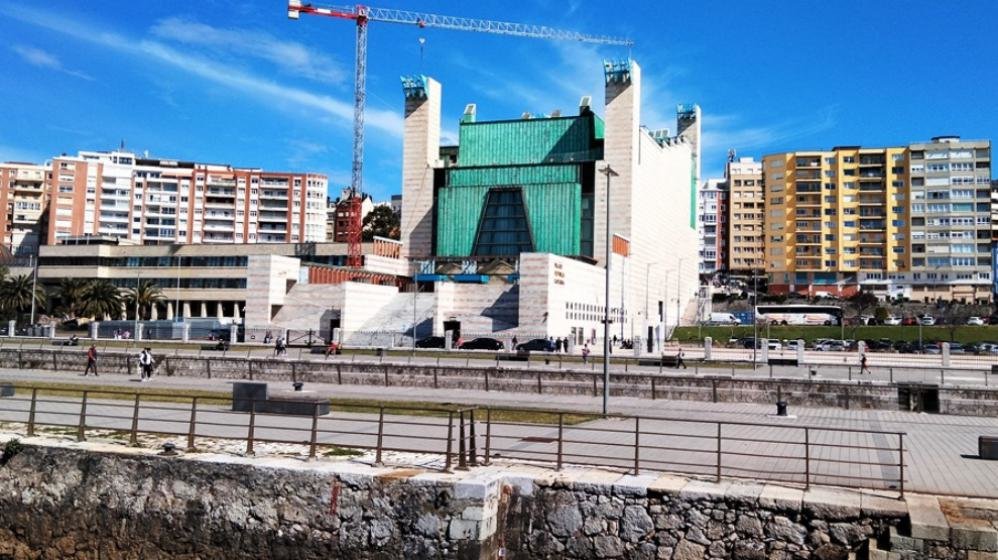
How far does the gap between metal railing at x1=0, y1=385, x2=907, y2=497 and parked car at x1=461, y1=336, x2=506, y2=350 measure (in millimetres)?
38232

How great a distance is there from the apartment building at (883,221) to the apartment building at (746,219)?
29.7 feet

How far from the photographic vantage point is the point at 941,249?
395ft

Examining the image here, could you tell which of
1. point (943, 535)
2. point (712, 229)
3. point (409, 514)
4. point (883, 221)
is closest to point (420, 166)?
point (712, 229)

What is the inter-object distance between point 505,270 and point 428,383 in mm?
55562

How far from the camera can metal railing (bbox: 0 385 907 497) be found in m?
14.1

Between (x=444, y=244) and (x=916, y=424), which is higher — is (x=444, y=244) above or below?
above

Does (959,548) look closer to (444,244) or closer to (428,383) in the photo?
(428,383)

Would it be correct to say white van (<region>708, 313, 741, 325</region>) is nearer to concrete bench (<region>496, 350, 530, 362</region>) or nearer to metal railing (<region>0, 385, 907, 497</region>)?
concrete bench (<region>496, 350, 530, 362</region>)

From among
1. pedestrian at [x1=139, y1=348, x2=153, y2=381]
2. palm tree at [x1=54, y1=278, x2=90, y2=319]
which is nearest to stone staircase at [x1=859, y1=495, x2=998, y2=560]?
pedestrian at [x1=139, y1=348, x2=153, y2=381]

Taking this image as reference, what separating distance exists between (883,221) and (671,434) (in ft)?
410

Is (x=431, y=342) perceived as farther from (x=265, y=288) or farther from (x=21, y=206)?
(x=21, y=206)

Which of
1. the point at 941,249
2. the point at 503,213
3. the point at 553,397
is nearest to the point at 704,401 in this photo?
the point at 553,397

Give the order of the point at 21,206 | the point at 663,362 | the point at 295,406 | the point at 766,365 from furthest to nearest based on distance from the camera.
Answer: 1. the point at 21,206
2. the point at 766,365
3. the point at 663,362
4. the point at 295,406

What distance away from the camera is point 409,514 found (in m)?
13.5
